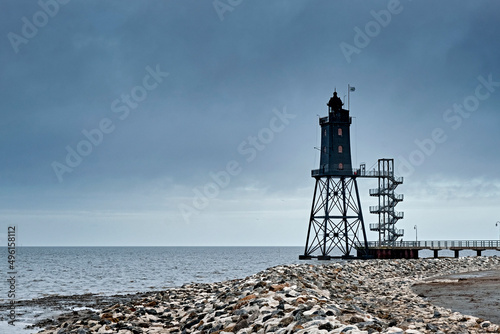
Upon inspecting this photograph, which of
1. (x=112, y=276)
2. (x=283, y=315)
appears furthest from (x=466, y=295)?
(x=112, y=276)

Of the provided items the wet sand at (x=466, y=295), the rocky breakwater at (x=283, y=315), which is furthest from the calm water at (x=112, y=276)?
the wet sand at (x=466, y=295)

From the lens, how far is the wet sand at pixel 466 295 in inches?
637

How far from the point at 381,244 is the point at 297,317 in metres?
56.3

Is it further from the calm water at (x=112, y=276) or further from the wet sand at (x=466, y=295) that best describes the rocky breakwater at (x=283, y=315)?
the calm water at (x=112, y=276)

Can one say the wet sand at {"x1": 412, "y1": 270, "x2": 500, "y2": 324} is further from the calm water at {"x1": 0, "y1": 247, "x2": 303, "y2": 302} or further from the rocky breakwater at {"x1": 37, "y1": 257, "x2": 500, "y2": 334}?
the calm water at {"x1": 0, "y1": 247, "x2": 303, "y2": 302}

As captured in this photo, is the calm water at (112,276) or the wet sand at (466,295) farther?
the calm water at (112,276)

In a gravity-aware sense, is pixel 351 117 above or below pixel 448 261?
above

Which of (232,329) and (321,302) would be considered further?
(321,302)

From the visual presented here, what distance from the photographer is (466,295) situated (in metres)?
20.6

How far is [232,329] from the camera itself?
39.5 ft

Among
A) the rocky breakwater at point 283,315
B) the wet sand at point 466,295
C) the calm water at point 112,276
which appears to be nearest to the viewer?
the rocky breakwater at point 283,315

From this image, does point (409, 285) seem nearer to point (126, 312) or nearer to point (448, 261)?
point (126, 312)

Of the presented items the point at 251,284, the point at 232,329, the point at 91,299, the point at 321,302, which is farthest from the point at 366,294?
the point at 91,299

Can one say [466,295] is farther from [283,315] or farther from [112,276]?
[112,276]
